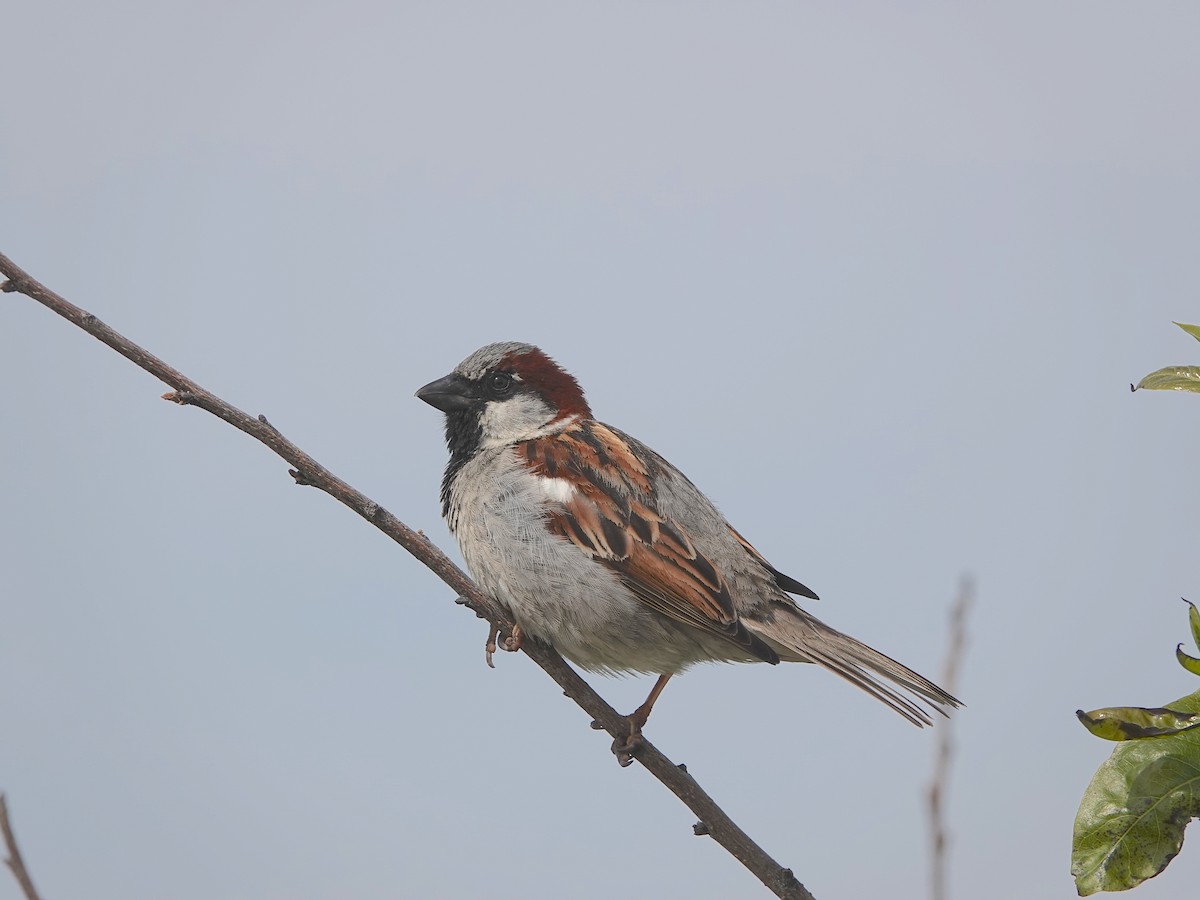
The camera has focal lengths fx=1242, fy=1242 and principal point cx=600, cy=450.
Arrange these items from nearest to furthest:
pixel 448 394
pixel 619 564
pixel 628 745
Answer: pixel 628 745 → pixel 619 564 → pixel 448 394

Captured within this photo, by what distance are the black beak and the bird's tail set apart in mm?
1129

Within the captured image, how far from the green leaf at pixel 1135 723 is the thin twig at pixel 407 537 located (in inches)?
33.8

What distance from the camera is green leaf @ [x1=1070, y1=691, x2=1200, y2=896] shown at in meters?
1.62

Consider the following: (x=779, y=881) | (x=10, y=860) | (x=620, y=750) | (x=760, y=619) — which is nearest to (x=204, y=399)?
(x=10, y=860)

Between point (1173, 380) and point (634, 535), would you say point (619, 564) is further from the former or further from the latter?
point (1173, 380)

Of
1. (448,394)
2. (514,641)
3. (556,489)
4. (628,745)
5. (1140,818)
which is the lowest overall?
(1140,818)

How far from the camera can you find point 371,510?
102 inches

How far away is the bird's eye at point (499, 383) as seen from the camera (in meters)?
3.94

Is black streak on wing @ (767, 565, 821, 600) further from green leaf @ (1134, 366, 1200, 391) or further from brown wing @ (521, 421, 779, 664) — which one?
green leaf @ (1134, 366, 1200, 391)

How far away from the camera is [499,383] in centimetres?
395

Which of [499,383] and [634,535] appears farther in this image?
[499,383]

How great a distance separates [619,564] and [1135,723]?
1.91 meters

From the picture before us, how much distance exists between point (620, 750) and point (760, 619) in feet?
2.35

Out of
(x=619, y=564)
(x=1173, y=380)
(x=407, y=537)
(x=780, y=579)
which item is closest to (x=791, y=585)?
(x=780, y=579)
